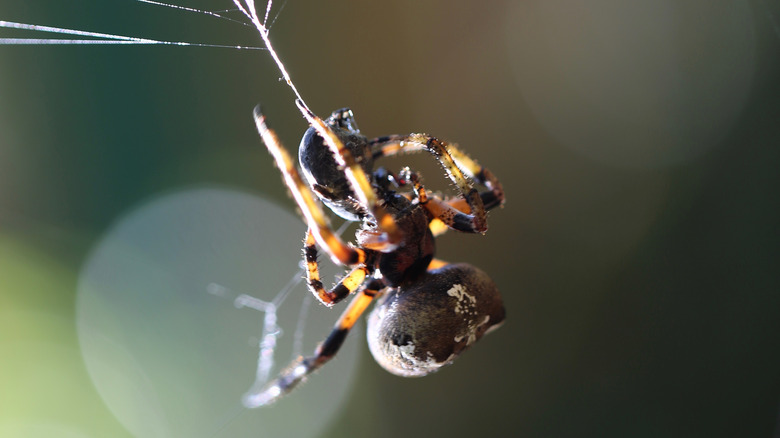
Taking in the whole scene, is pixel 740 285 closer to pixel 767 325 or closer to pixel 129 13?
pixel 767 325

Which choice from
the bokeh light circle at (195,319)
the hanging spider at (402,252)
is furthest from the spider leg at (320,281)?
the bokeh light circle at (195,319)

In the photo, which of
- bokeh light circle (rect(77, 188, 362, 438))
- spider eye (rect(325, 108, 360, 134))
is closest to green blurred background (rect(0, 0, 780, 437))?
bokeh light circle (rect(77, 188, 362, 438))

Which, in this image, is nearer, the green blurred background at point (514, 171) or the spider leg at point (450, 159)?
the spider leg at point (450, 159)

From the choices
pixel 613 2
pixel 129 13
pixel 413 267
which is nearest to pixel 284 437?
pixel 413 267

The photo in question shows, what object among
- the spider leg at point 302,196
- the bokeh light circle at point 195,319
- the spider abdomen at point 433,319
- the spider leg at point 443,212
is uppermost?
the spider leg at point 302,196

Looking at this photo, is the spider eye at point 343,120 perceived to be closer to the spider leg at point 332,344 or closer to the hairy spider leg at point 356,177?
the hairy spider leg at point 356,177

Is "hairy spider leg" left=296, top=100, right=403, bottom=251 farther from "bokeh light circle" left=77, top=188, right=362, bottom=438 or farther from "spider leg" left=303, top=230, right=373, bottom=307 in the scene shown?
"bokeh light circle" left=77, top=188, right=362, bottom=438
